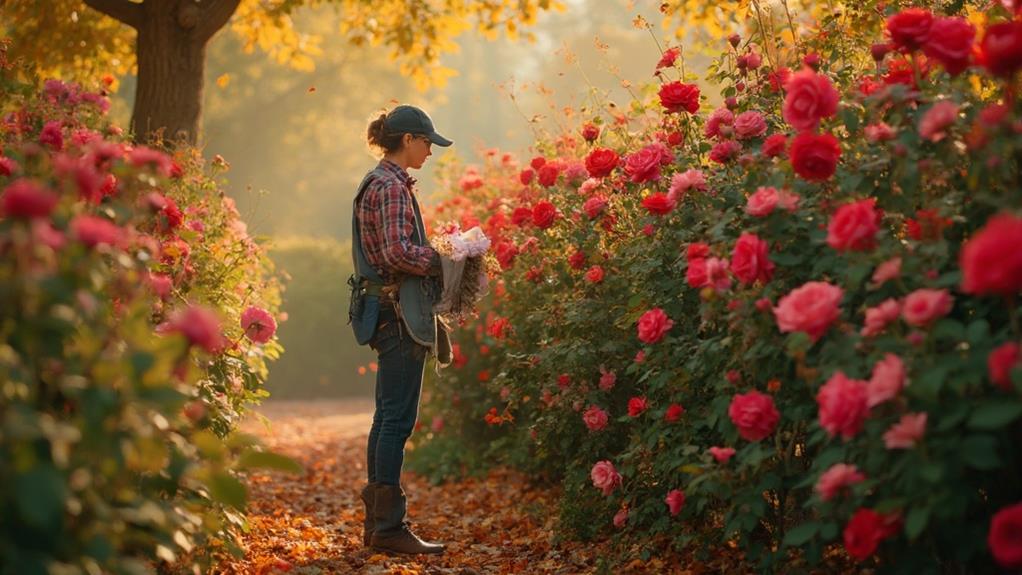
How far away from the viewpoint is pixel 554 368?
4.66m

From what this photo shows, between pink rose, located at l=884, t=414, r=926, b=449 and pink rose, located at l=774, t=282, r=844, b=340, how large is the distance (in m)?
0.30

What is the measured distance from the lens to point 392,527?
14.7ft

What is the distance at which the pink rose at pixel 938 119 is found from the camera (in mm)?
2590

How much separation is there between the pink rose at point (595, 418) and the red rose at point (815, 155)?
1.80 meters

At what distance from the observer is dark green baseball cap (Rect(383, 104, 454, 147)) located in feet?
14.6

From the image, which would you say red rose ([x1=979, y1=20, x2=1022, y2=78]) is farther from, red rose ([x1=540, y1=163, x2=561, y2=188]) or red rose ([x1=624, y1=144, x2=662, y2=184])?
red rose ([x1=540, y1=163, x2=561, y2=188])

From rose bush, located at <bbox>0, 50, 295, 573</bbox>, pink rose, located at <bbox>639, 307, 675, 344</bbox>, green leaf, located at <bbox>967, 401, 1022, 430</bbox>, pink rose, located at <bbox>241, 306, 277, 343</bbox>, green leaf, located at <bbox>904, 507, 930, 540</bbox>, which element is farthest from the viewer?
pink rose, located at <bbox>241, 306, 277, 343</bbox>

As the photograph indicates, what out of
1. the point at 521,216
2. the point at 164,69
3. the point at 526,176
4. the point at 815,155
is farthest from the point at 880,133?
the point at 164,69

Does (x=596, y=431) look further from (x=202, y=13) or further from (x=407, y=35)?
(x=407, y=35)

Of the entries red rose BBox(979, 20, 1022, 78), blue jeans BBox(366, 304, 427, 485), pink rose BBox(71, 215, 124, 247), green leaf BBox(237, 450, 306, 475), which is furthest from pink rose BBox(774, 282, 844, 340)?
blue jeans BBox(366, 304, 427, 485)

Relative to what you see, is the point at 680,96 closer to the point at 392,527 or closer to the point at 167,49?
the point at 392,527

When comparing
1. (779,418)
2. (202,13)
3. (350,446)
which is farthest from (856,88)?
(350,446)

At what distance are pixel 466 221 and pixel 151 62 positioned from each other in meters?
2.33

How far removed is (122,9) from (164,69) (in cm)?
46
